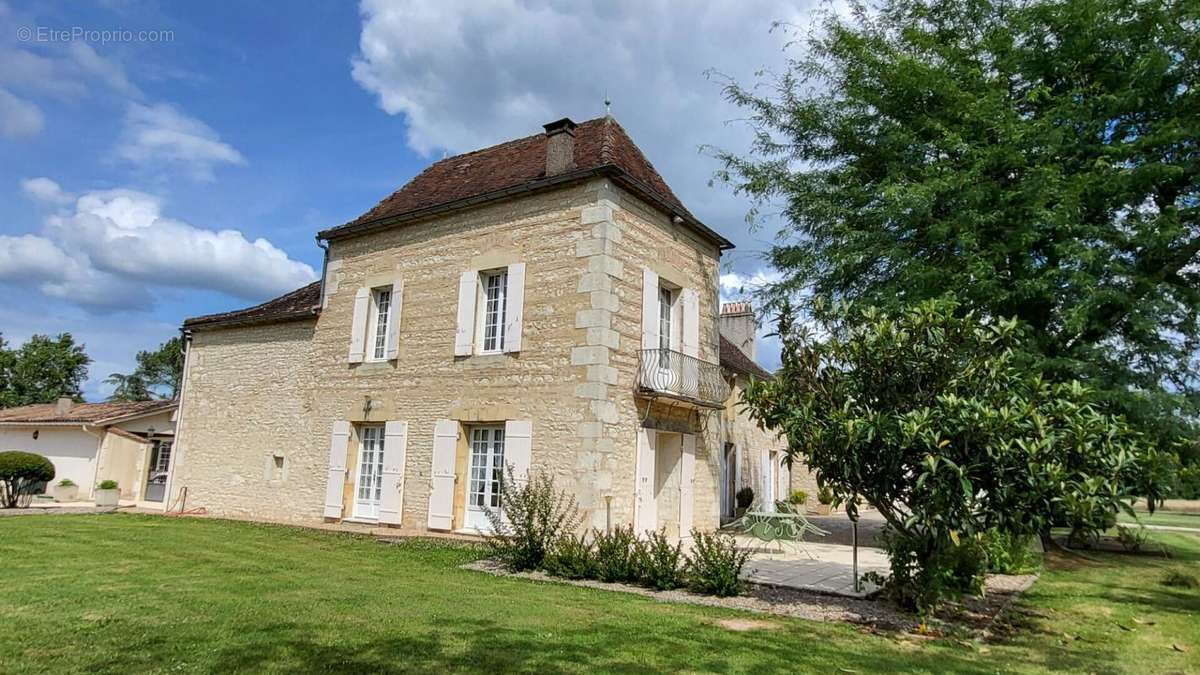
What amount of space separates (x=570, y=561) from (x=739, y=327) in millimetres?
13453

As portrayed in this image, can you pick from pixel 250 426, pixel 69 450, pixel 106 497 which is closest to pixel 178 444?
pixel 106 497

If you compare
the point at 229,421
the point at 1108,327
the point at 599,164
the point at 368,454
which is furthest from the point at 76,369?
the point at 1108,327

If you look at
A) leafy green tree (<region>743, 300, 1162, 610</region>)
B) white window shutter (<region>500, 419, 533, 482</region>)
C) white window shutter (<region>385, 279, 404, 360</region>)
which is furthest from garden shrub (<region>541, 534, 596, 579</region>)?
white window shutter (<region>385, 279, 404, 360</region>)

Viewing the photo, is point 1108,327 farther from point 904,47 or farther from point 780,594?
point 780,594

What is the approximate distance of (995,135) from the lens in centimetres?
1082

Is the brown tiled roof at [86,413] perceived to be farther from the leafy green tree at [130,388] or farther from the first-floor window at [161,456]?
the leafy green tree at [130,388]

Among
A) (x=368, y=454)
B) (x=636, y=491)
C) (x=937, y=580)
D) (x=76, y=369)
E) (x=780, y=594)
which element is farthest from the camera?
(x=76, y=369)

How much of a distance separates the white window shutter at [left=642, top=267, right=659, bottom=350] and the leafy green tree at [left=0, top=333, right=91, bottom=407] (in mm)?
38258

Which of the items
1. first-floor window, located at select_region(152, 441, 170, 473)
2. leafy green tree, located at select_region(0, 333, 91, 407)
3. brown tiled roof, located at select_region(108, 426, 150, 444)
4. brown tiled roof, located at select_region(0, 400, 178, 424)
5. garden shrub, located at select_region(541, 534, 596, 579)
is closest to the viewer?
garden shrub, located at select_region(541, 534, 596, 579)

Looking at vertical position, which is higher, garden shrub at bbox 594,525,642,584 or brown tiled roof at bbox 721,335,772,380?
brown tiled roof at bbox 721,335,772,380

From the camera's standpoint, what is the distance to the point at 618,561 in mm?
7816

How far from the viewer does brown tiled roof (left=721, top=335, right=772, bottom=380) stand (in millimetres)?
14498

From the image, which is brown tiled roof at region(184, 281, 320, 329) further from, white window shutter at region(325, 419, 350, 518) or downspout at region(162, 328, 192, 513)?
white window shutter at region(325, 419, 350, 518)

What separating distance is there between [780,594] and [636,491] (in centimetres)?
347
